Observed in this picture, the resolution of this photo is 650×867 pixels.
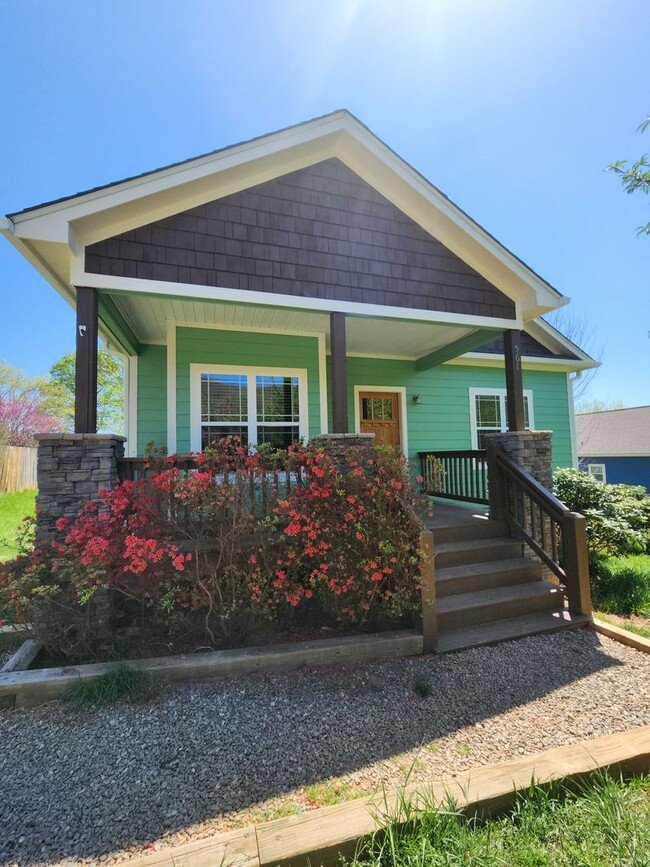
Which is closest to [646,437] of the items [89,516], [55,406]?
[89,516]

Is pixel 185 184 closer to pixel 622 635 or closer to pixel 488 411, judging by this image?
pixel 622 635

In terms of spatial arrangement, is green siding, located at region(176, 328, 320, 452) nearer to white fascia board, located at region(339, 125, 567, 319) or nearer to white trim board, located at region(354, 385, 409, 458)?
white trim board, located at region(354, 385, 409, 458)

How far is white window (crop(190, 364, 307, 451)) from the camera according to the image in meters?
6.20

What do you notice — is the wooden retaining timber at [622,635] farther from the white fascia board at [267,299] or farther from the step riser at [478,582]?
the white fascia board at [267,299]

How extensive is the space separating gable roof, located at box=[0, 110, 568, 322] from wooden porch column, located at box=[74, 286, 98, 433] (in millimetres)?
332

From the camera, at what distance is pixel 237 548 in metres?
3.54

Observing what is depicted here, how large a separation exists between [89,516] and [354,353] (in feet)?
18.0

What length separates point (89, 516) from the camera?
3572mm

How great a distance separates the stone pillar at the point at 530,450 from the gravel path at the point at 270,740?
8.26ft

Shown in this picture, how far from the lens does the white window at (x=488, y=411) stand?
8.52 metres

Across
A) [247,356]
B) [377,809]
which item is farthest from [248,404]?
[377,809]

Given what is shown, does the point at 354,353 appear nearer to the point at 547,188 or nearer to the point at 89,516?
the point at 89,516

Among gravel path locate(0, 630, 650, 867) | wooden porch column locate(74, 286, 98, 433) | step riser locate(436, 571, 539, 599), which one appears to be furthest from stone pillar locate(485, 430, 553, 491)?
wooden porch column locate(74, 286, 98, 433)

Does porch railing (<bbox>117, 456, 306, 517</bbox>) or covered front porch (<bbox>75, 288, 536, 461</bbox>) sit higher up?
covered front porch (<bbox>75, 288, 536, 461</bbox>)
